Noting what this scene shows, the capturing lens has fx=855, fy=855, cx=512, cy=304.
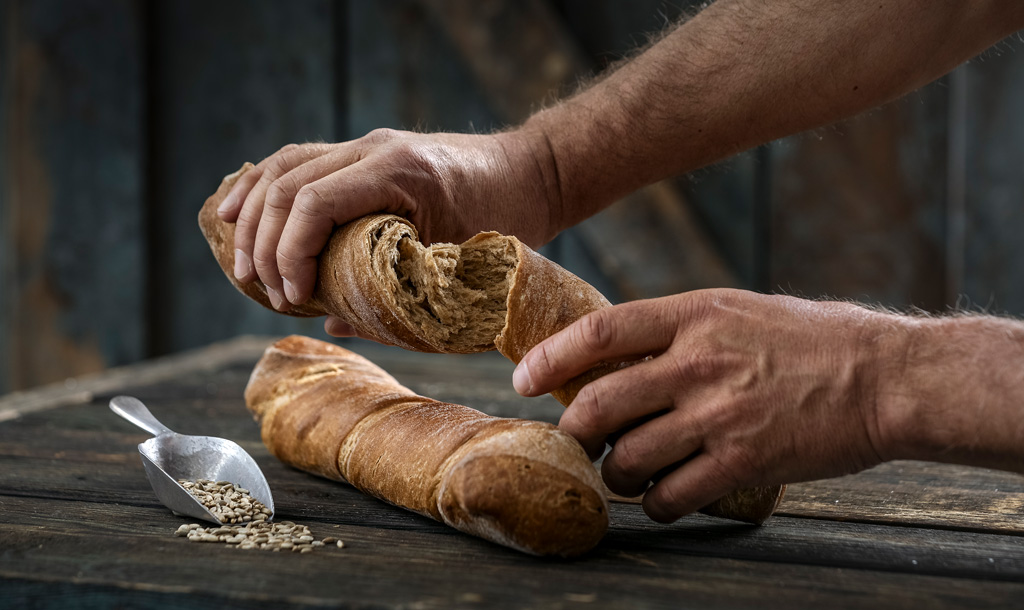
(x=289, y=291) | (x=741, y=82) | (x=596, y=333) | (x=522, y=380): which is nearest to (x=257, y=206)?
(x=289, y=291)

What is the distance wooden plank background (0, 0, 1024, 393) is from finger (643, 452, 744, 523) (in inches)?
131

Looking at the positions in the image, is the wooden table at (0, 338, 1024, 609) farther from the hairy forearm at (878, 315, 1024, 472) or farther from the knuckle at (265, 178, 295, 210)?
the knuckle at (265, 178, 295, 210)

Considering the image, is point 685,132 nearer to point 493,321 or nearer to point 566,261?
point 493,321

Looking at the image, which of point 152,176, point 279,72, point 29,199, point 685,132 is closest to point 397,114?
point 279,72

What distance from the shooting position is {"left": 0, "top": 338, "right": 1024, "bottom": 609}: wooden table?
1.25 meters

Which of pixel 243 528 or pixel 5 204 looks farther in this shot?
pixel 5 204

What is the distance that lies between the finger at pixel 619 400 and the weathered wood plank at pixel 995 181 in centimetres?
390

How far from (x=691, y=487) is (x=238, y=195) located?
125 cm

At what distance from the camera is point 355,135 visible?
5.26 metres

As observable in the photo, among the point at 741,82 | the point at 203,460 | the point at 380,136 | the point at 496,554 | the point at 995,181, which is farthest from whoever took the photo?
the point at 995,181

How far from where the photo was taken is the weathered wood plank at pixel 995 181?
464cm

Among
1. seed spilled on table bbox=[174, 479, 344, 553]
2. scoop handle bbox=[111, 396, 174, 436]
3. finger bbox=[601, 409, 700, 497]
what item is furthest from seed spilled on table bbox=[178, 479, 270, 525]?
finger bbox=[601, 409, 700, 497]

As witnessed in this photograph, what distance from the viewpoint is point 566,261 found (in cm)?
509

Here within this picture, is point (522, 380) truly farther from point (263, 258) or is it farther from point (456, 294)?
point (263, 258)
